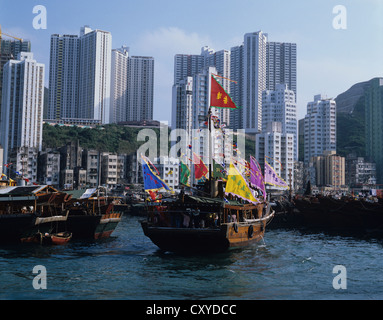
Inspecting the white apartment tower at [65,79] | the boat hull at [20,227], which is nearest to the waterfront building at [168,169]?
the boat hull at [20,227]

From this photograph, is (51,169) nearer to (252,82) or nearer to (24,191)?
(24,191)

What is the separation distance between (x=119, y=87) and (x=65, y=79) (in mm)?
20719

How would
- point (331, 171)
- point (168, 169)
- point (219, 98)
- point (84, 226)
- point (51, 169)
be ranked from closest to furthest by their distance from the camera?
1. point (219, 98)
2. point (84, 226)
3. point (51, 169)
4. point (168, 169)
5. point (331, 171)

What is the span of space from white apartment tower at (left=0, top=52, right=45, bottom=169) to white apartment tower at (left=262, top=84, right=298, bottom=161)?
228 feet

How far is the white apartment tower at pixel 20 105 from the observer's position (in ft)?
336

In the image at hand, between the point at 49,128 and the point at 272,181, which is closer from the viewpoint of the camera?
the point at 272,181

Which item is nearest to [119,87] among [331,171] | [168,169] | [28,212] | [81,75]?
[81,75]

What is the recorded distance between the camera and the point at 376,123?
393ft

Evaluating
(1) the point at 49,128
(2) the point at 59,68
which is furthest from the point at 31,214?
(2) the point at 59,68

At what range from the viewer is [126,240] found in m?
31.3

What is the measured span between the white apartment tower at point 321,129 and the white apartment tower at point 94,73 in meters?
71.5

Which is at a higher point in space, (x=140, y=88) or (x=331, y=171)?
(x=140, y=88)

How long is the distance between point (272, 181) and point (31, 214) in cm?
1599
